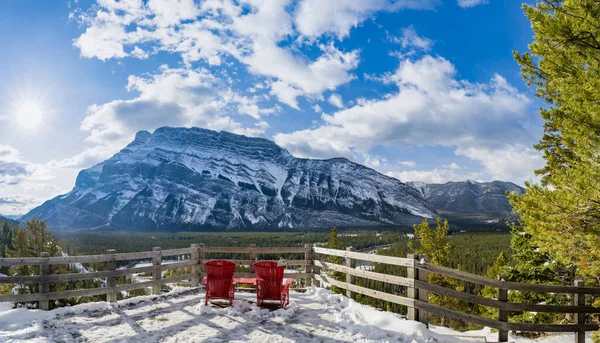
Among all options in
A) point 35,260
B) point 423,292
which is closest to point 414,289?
point 423,292

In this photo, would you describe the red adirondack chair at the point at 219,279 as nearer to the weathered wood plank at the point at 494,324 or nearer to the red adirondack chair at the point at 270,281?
the red adirondack chair at the point at 270,281

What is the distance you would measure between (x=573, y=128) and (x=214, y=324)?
355 inches

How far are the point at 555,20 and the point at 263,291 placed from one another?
9.36 m

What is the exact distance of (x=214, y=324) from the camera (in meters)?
9.66

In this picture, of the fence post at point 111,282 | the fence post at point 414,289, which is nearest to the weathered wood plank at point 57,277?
the fence post at point 111,282

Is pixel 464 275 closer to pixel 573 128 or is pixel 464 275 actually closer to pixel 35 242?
pixel 573 128

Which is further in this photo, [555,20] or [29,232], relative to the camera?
[29,232]

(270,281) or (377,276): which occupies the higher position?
(377,276)

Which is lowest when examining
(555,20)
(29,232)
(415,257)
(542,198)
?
(29,232)

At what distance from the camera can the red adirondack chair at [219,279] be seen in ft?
36.0

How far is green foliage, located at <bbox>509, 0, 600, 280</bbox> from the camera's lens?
6707 mm

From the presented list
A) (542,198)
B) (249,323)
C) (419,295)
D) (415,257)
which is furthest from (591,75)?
(249,323)

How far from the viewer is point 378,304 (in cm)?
6925

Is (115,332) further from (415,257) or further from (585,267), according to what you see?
(585,267)
